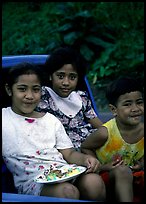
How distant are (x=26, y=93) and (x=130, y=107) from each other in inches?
23.5

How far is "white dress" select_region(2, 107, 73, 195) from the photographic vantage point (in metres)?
2.71

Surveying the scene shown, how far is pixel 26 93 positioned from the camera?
9.27 ft

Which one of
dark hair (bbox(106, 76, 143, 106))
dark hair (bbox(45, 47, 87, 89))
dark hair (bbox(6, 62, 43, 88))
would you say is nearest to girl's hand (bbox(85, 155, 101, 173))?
dark hair (bbox(106, 76, 143, 106))

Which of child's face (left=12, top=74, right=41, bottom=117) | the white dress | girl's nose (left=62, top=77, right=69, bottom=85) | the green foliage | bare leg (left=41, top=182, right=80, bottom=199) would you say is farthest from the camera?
the green foliage

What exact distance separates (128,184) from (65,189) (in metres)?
0.34

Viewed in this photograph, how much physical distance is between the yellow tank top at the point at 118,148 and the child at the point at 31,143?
0.63ft

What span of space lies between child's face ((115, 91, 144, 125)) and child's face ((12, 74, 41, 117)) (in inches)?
19.0

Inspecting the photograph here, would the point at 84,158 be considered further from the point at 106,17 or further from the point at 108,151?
the point at 106,17

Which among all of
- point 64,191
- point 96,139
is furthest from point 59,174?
point 96,139

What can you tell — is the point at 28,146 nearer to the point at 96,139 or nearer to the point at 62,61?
the point at 96,139

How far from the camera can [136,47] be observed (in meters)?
8.70

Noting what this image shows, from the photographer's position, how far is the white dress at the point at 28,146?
2709mm

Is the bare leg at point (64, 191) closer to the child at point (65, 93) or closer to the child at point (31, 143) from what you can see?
the child at point (31, 143)

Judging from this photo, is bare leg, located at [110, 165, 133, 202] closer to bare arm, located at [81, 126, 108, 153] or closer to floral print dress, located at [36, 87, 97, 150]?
bare arm, located at [81, 126, 108, 153]
